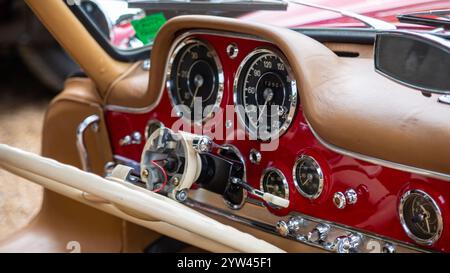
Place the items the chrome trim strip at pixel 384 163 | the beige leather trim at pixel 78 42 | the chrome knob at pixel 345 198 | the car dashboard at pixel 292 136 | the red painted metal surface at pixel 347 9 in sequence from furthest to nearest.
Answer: the beige leather trim at pixel 78 42 < the red painted metal surface at pixel 347 9 < the chrome knob at pixel 345 198 < the car dashboard at pixel 292 136 < the chrome trim strip at pixel 384 163

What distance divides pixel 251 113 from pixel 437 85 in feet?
2.39

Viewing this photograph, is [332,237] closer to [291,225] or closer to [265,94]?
[291,225]

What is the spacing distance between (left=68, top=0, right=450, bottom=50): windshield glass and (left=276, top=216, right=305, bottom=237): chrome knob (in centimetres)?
66

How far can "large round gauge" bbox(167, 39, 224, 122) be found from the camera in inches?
86.4

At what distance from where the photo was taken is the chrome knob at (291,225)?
6.44 ft

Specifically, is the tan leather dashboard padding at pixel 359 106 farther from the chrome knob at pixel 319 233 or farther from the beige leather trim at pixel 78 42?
the beige leather trim at pixel 78 42

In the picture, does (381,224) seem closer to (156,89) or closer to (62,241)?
(156,89)

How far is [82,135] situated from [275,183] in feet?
2.81

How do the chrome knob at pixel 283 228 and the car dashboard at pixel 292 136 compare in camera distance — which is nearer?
the car dashboard at pixel 292 136

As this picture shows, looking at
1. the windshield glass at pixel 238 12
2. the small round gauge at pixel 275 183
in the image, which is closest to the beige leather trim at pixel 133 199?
the small round gauge at pixel 275 183

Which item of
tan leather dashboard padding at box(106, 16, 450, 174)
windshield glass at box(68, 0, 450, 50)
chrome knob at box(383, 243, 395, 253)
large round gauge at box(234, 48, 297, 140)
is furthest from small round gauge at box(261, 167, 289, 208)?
windshield glass at box(68, 0, 450, 50)

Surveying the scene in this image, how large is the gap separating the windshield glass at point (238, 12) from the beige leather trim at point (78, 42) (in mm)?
95

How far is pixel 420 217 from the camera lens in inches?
66.3

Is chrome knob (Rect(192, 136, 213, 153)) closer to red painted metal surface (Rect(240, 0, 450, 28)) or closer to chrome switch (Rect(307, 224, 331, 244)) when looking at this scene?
chrome switch (Rect(307, 224, 331, 244))
